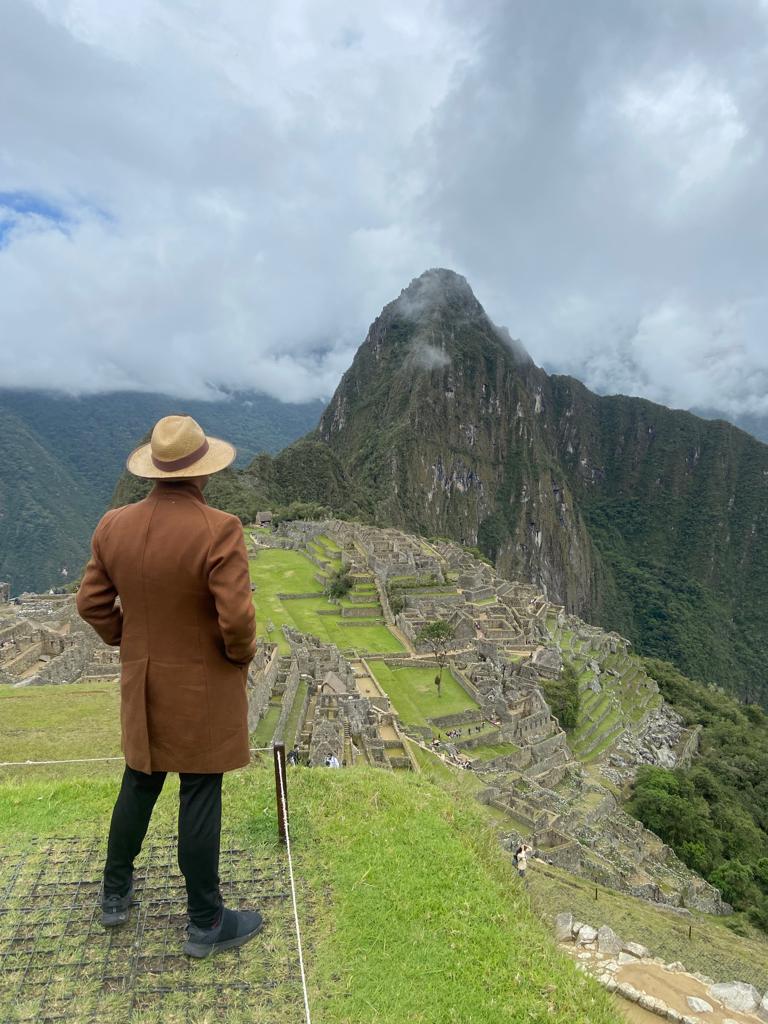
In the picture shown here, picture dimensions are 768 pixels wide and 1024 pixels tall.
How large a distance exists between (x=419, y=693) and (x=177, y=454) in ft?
71.1

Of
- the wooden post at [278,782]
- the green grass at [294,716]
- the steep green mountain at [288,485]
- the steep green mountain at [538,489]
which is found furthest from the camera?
the steep green mountain at [538,489]

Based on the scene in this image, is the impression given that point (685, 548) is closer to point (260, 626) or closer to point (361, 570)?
point (361, 570)

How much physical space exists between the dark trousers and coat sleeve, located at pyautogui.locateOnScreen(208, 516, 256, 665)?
84cm

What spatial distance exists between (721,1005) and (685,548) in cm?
16191

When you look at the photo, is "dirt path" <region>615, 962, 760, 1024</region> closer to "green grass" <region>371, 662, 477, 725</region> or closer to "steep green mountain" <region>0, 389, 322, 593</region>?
"green grass" <region>371, 662, 477, 725</region>

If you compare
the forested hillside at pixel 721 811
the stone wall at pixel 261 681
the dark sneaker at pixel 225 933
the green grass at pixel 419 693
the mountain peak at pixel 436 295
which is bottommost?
the forested hillside at pixel 721 811

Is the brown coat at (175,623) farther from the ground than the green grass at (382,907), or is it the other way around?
the brown coat at (175,623)

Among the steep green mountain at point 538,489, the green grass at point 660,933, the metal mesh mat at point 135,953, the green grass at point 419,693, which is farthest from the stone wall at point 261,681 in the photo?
the steep green mountain at point 538,489

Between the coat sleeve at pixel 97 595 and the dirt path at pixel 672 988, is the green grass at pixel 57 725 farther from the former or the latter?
the dirt path at pixel 672 988

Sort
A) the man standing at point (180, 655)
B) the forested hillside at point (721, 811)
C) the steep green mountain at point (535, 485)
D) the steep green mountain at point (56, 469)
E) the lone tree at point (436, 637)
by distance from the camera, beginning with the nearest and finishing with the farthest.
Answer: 1. the man standing at point (180, 655)
2. the forested hillside at point (721, 811)
3. the lone tree at point (436, 637)
4. the steep green mountain at point (56, 469)
5. the steep green mountain at point (535, 485)

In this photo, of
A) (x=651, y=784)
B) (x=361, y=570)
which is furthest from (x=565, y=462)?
(x=651, y=784)

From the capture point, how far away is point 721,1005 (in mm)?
4113

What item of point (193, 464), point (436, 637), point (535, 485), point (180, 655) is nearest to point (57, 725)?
point (180, 655)

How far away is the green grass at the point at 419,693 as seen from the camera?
21.5m
